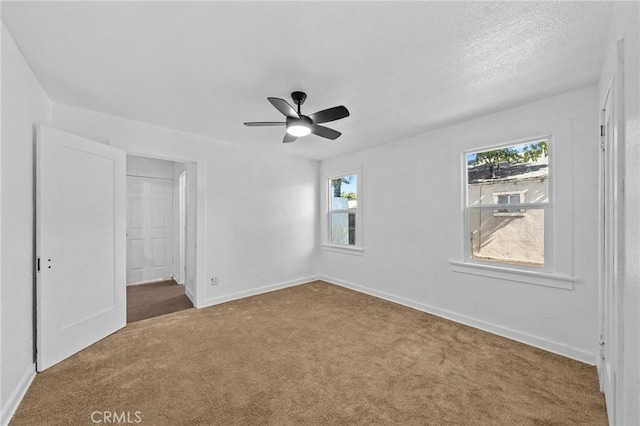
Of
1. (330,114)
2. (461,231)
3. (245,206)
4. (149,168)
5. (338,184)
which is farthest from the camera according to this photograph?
(149,168)

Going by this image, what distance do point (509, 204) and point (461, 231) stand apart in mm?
595

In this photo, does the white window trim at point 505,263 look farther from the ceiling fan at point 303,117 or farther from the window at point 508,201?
the ceiling fan at point 303,117

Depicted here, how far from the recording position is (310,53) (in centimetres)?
191

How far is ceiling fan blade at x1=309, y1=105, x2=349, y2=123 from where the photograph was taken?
2.21 metres

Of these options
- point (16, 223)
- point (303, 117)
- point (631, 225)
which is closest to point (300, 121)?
point (303, 117)

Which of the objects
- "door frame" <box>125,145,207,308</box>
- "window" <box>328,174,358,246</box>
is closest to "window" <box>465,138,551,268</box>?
"window" <box>328,174,358,246</box>

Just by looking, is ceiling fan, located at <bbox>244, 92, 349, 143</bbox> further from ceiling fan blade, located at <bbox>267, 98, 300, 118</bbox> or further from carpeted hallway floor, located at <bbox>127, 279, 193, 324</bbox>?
carpeted hallway floor, located at <bbox>127, 279, 193, 324</bbox>

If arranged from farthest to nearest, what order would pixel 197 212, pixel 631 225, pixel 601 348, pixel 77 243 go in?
pixel 197 212 → pixel 77 243 → pixel 601 348 → pixel 631 225

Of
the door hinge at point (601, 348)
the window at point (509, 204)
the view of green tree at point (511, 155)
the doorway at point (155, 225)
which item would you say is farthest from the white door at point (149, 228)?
the door hinge at point (601, 348)

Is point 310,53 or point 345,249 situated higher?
point 310,53

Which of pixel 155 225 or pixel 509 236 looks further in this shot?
pixel 155 225

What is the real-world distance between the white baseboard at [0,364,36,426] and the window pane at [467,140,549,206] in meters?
4.38

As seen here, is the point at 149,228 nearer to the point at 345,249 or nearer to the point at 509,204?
the point at 345,249

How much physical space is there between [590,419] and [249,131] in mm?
4124
